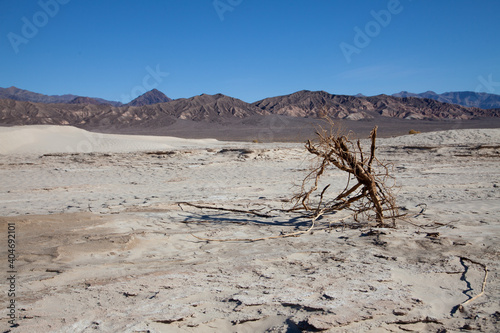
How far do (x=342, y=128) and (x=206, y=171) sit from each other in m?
7.24

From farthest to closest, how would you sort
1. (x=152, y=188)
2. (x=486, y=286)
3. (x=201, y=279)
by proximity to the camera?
(x=152, y=188)
(x=201, y=279)
(x=486, y=286)

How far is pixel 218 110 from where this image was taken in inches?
3676

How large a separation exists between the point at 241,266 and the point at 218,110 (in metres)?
91.6

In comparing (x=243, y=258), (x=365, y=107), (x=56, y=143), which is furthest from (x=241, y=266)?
(x=365, y=107)

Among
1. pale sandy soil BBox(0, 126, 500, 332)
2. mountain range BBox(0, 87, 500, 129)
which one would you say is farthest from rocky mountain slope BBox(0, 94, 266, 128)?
pale sandy soil BBox(0, 126, 500, 332)

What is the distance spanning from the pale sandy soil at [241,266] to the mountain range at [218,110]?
67403mm

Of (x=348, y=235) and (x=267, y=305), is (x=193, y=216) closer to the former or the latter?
(x=348, y=235)

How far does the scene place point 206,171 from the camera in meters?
11.7

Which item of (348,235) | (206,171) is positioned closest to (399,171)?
(206,171)

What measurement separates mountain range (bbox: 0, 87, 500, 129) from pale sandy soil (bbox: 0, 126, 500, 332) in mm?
67403

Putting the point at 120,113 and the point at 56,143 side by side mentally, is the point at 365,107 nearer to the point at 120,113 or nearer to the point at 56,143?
the point at 120,113

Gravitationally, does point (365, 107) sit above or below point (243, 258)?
above

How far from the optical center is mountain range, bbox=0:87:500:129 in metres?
74.2

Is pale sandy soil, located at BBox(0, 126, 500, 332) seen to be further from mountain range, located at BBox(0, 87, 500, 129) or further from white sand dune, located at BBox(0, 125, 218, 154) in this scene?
mountain range, located at BBox(0, 87, 500, 129)
